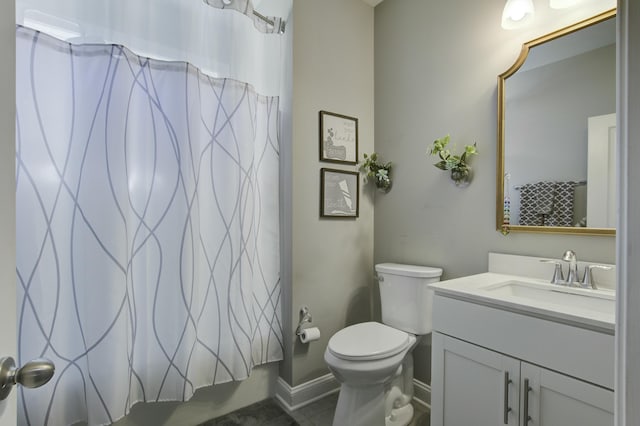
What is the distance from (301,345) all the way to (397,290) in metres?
0.67

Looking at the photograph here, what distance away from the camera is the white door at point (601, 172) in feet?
4.07

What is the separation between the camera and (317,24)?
1.98 m

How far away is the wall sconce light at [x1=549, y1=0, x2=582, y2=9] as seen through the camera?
1346 millimetres

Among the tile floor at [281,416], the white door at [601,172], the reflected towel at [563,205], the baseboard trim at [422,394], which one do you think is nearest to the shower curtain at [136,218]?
the tile floor at [281,416]

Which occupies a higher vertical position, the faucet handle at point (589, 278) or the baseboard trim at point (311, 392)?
the faucet handle at point (589, 278)

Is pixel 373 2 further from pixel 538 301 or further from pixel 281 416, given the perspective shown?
pixel 281 416

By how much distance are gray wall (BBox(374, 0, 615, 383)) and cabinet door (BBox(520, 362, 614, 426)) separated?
61 cm

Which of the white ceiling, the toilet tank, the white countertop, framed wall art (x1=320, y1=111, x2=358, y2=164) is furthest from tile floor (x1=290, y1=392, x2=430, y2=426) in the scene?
the white ceiling

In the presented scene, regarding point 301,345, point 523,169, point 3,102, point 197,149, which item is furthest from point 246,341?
point 523,169

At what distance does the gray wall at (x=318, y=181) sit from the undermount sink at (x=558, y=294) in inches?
38.2

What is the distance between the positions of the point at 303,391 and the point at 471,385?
1.04m

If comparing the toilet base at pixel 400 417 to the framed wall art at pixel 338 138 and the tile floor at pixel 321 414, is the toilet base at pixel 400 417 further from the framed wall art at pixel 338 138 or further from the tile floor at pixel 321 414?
the framed wall art at pixel 338 138

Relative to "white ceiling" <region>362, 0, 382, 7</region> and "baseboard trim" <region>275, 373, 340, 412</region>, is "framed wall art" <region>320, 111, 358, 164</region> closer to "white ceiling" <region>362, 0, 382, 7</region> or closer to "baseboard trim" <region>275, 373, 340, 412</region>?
"white ceiling" <region>362, 0, 382, 7</region>

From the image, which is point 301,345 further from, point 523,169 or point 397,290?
point 523,169
